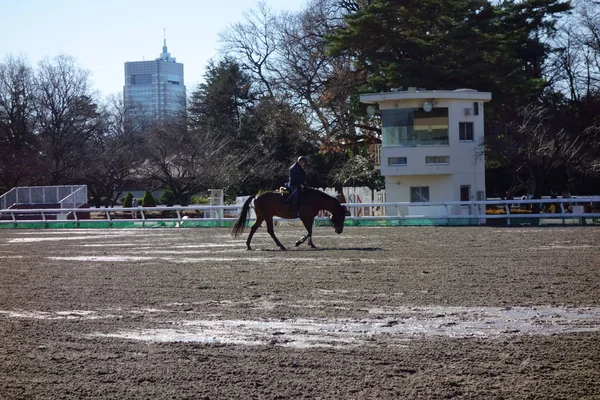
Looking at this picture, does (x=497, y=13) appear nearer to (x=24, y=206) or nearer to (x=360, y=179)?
(x=360, y=179)

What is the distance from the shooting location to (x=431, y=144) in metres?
39.7

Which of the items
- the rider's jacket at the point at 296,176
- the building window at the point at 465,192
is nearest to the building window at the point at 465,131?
the building window at the point at 465,192

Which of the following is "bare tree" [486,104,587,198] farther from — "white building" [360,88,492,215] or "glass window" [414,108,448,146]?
"glass window" [414,108,448,146]

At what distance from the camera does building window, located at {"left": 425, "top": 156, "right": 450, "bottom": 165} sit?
39625 millimetres

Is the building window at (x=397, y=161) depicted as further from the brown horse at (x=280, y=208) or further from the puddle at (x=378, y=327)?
the puddle at (x=378, y=327)

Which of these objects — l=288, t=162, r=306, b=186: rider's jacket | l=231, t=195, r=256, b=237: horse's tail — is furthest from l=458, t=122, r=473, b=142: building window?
l=288, t=162, r=306, b=186: rider's jacket

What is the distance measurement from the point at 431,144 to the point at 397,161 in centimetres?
171

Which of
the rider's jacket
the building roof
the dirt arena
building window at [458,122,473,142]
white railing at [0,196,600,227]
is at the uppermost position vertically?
the building roof

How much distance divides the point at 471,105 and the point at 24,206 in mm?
23913

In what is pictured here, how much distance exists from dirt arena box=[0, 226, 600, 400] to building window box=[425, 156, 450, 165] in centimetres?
2200

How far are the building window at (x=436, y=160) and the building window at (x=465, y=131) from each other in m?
1.22

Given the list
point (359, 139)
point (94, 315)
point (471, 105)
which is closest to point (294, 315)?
point (94, 315)

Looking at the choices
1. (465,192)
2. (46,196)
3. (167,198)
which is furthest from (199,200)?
(465,192)

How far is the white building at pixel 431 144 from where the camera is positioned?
3959 cm
